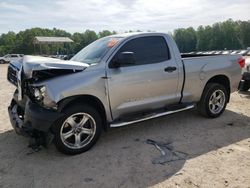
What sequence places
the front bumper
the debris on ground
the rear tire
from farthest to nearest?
the rear tire < the debris on ground < the front bumper

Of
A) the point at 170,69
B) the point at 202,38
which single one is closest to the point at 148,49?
the point at 170,69

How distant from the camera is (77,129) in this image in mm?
4781

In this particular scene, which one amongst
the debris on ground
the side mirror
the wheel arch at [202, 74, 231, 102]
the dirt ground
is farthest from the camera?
the wheel arch at [202, 74, 231, 102]

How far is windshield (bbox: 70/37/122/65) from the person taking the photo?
5.25 meters

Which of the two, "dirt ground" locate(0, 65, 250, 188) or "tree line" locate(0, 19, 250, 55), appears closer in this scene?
"dirt ground" locate(0, 65, 250, 188)

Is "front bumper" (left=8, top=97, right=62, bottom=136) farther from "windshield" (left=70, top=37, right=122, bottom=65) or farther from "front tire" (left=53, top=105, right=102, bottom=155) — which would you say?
"windshield" (left=70, top=37, right=122, bottom=65)

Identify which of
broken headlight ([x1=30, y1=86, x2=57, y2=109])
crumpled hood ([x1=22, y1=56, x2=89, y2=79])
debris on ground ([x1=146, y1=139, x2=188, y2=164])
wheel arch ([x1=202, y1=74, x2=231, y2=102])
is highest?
crumpled hood ([x1=22, y1=56, x2=89, y2=79])

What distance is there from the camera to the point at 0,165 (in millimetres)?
4559

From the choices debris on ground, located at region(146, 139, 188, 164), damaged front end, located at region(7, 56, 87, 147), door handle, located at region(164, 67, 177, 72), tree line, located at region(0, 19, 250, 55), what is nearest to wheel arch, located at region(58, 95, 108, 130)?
damaged front end, located at region(7, 56, 87, 147)

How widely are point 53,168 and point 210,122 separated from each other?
3.46 metres

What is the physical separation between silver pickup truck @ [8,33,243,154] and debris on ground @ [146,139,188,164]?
580 mm

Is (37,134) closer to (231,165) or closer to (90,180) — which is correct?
(90,180)

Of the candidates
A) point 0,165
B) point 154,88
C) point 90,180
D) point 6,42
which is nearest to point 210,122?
point 154,88

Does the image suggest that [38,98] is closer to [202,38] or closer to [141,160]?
[141,160]
